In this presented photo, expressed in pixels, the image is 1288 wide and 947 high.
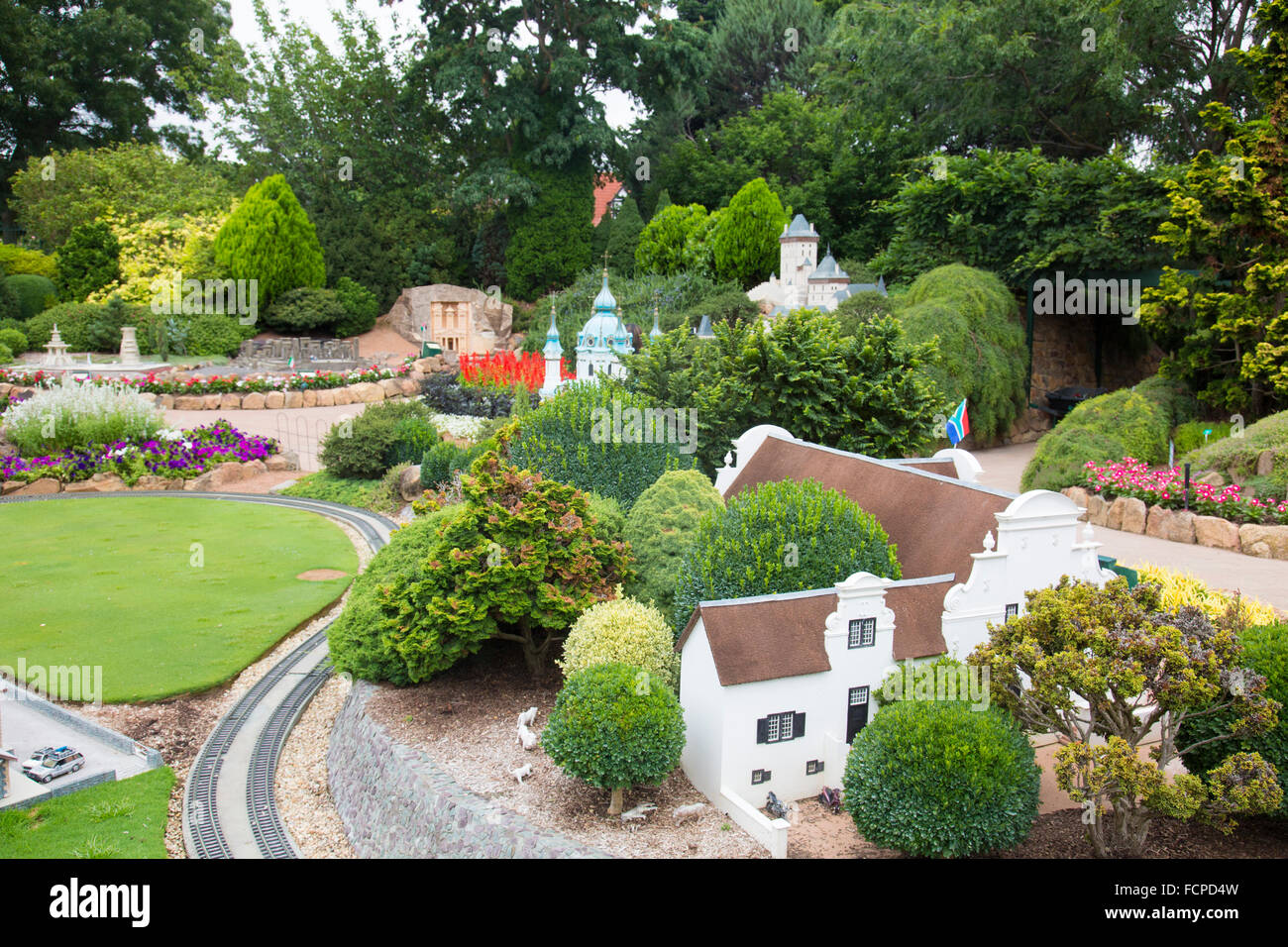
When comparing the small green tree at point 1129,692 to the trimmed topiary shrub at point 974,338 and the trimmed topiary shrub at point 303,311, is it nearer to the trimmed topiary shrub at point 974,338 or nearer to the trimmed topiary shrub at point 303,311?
the trimmed topiary shrub at point 974,338

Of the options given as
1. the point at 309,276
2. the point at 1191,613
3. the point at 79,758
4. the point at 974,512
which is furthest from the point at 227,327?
the point at 1191,613

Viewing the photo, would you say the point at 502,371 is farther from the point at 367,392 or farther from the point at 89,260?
the point at 89,260

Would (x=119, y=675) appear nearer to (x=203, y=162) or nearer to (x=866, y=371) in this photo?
(x=866, y=371)

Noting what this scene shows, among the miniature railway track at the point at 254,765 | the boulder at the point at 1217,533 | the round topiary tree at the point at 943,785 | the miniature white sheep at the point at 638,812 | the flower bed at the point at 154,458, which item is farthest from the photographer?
the flower bed at the point at 154,458

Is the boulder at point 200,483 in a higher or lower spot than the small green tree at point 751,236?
lower

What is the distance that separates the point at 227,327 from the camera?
122ft

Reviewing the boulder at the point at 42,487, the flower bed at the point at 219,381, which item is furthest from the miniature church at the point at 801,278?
the boulder at the point at 42,487

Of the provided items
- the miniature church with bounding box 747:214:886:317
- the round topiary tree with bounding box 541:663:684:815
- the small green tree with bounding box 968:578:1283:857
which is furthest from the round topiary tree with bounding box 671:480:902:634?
the miniature church with bounding box 747:214:886:317

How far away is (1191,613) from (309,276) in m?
37.5

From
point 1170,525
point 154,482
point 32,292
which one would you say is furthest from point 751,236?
point 32,292

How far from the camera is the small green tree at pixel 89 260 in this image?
3866cm

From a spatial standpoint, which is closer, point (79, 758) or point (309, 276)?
point (79, 758)

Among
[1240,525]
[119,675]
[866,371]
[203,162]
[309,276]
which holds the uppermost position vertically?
[203,162]

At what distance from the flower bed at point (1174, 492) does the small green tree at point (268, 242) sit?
103ft
